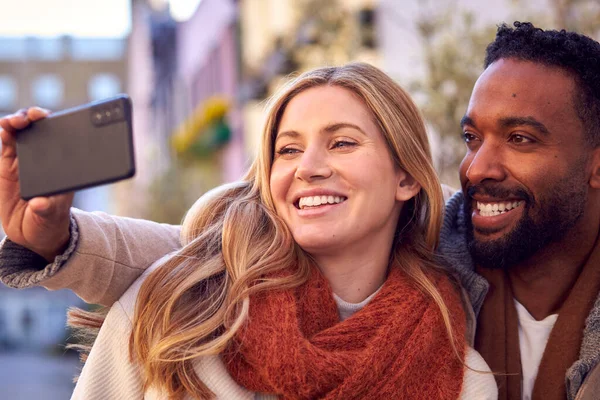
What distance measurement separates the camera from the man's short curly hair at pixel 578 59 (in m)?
3.38

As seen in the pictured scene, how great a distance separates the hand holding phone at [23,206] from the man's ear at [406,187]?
1.20 metres

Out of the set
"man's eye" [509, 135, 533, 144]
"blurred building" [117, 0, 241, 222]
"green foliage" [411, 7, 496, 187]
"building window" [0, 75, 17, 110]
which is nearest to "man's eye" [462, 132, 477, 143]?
"man's eye" [509, 135, 533, 144]

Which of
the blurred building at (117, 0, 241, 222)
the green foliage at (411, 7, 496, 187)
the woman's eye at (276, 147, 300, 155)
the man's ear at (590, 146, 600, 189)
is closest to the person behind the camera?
the woman's eye at (276, 147, 300, 155)

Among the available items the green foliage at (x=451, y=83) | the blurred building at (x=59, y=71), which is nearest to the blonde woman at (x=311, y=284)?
the green foliage at (x=451, y=83)

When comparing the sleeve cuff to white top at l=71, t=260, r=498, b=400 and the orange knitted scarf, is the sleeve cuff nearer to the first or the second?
white top at l=71, t=260, r=498, b=400

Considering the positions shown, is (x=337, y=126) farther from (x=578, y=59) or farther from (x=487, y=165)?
(x=578, y=59)

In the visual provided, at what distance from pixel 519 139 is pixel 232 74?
16.5 meters

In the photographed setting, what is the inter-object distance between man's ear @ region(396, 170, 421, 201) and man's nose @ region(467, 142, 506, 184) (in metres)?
0.19

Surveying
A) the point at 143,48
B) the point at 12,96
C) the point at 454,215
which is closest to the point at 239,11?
the point at 454,215

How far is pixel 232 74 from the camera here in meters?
19.6

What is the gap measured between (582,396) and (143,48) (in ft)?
116

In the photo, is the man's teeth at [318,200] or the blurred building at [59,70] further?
the blurred building at [59,70]

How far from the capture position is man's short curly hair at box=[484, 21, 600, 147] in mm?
3381

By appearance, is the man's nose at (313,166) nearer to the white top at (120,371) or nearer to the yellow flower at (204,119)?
the white top at (120,371)
